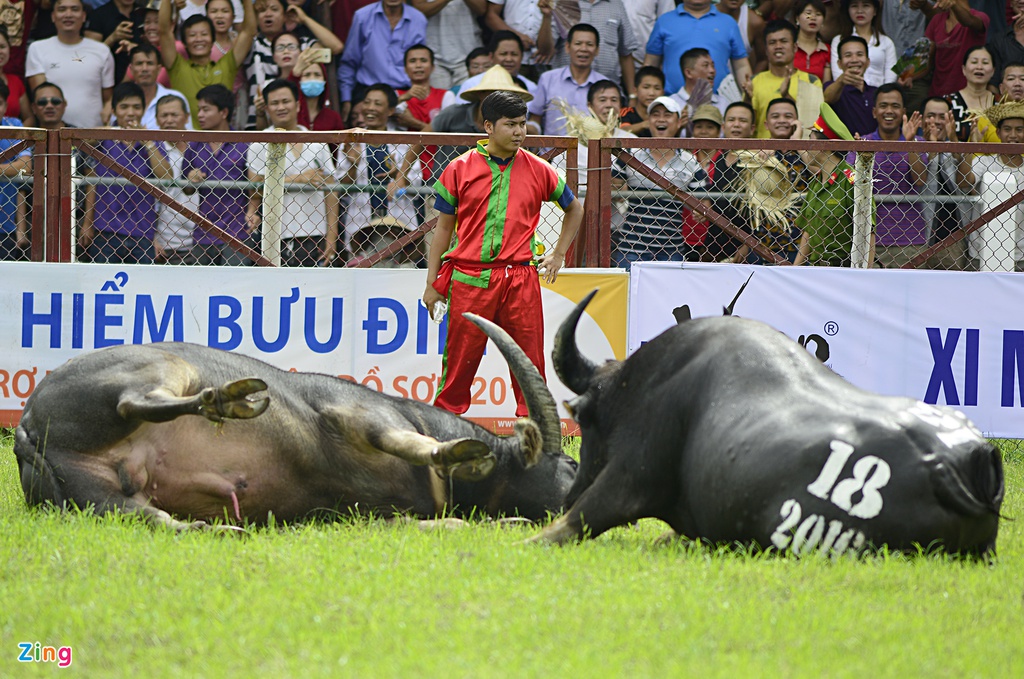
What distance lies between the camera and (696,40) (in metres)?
11.3

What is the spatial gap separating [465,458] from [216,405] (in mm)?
1009

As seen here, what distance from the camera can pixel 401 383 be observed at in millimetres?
8352

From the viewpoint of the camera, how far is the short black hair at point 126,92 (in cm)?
999

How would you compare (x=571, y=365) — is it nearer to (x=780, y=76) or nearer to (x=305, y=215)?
(x=305, y=215)

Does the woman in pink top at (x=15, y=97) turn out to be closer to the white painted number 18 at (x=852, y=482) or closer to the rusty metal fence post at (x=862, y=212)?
the rusty metal fence post at (x=862, y=212)

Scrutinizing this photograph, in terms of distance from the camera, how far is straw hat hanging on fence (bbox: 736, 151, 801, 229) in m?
8.64

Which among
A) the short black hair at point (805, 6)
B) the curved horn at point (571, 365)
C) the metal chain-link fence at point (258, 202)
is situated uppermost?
the short black hair at point (805, 6)

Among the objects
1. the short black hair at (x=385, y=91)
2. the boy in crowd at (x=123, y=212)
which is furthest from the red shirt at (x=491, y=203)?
the short black hair at (x=385, y=91)

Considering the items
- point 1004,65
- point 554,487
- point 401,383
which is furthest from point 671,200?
point 1004,65

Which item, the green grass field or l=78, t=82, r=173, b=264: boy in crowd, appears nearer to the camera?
the green grass field

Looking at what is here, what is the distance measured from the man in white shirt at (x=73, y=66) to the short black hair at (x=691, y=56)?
16.6ft

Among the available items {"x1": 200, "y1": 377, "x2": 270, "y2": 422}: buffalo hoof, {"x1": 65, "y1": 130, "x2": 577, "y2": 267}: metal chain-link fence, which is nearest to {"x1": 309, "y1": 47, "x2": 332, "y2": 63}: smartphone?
{"x1": 65, "y1": 130, "x2": 577, "y2": 267}: metal chain-link fence

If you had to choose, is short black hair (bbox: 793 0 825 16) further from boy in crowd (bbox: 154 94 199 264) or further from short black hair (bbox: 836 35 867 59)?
boy in crowd (bbox: 154 94 199 264)

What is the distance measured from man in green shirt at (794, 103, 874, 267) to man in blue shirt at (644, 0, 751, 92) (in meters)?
2.69
